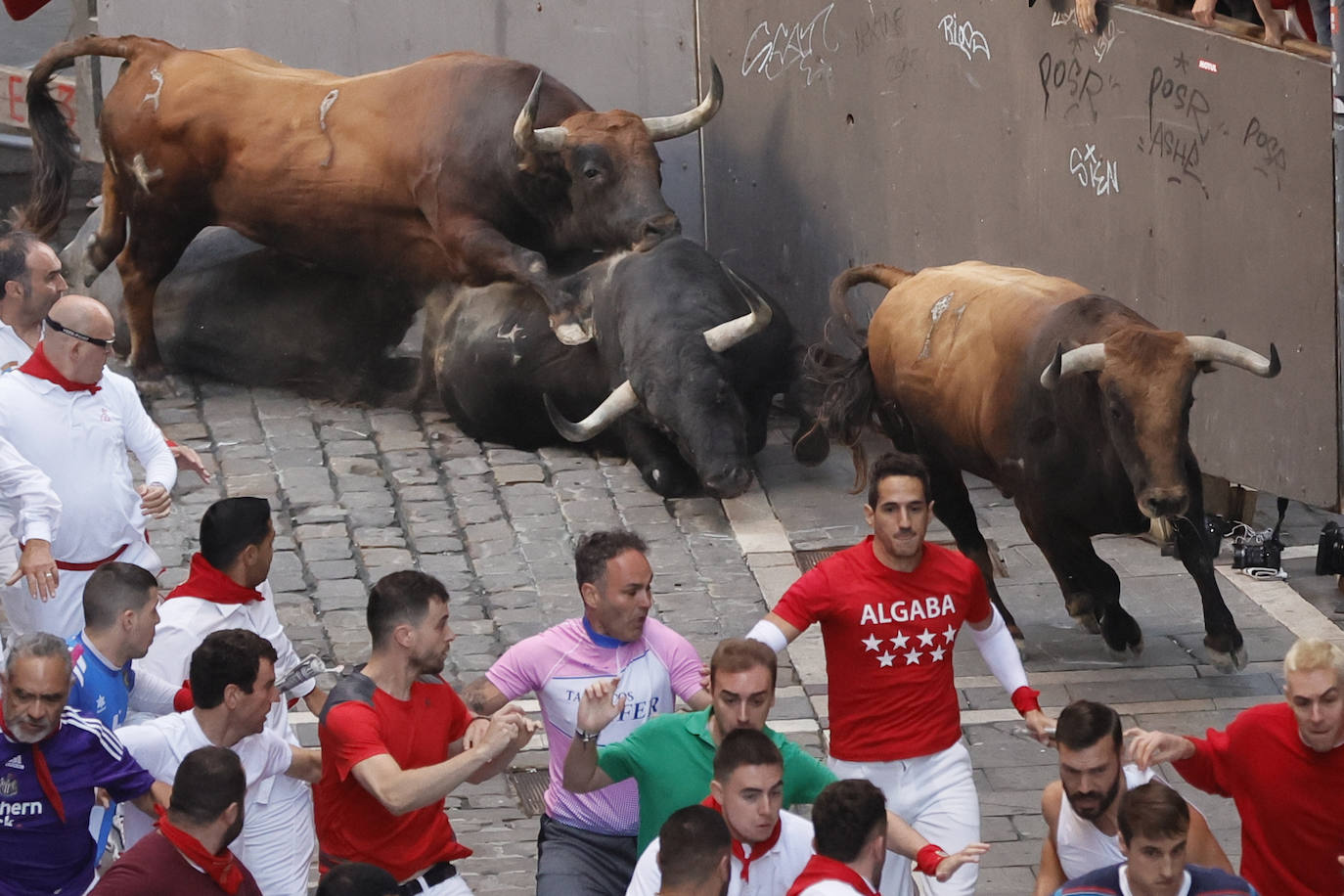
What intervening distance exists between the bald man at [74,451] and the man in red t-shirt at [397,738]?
197cm

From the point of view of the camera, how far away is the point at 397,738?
603cm

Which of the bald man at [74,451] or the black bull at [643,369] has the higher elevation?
the bald man at [74,451]

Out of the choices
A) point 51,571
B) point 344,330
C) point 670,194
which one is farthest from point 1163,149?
point 51,571

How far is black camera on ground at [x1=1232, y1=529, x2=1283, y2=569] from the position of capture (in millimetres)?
11094

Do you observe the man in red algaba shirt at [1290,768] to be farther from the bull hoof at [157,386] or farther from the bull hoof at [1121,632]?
the bull hoof at [157,386]

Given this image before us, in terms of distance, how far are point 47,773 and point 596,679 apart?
1.64 m

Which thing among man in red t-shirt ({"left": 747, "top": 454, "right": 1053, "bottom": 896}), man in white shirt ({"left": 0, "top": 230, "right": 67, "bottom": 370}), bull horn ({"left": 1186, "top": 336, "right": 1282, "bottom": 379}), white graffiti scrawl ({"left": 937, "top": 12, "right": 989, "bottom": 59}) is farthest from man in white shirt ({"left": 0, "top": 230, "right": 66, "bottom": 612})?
white graffiti scrawl ({"left": 937, "top": 12, "right": 989, "bottom": 59})

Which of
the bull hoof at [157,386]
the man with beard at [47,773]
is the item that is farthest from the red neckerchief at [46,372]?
the bull hoof at [157,386]

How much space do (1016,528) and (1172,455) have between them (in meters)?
2.83

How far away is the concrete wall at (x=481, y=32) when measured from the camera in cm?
1457

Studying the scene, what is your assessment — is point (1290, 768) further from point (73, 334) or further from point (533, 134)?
point (533, 134)

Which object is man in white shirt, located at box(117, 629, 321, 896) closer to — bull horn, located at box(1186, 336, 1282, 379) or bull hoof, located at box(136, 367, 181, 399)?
bull horn, located at box(1186, 336, 1282, 379)

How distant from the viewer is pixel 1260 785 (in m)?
6.00

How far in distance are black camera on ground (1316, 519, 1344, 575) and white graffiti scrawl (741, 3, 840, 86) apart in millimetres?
4864
